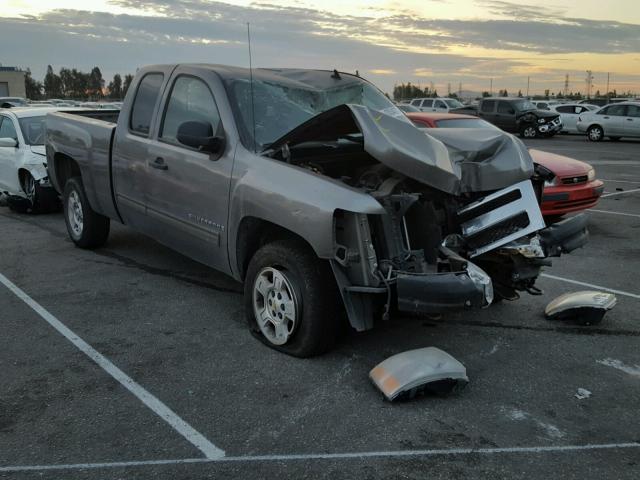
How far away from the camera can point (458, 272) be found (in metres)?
3.82

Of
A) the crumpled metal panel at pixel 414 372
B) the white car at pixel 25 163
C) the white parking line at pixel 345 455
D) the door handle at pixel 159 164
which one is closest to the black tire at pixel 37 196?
the white car at pixel 25 163

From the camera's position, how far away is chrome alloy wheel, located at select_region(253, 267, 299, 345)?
4.18 m

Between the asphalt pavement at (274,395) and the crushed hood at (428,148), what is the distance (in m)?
1.27

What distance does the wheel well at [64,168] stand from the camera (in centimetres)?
725

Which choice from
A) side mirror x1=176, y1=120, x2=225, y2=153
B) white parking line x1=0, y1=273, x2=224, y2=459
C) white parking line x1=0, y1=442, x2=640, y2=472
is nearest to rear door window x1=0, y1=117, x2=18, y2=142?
white parking line x1=0, y1=273, x2=224, y2=459

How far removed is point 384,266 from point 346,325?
2.60 ft

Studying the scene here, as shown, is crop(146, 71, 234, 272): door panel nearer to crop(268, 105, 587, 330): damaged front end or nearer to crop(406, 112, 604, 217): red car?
crop(268, 105, 587, 330): damaged front end

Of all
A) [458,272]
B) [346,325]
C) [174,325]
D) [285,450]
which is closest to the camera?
[285,450]

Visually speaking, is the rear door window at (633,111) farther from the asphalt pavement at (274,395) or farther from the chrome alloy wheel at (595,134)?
the asphalt pavement at (274,395)

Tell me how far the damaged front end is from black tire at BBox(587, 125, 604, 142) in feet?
81.3

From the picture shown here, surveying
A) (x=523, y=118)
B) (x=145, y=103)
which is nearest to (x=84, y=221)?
(x=145, y=103)

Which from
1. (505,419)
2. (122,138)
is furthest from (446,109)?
(505,419)

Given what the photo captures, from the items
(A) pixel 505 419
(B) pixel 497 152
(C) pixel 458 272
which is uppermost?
(B) pixel 497 152

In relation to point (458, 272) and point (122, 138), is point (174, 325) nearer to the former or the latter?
point (122, 138)
